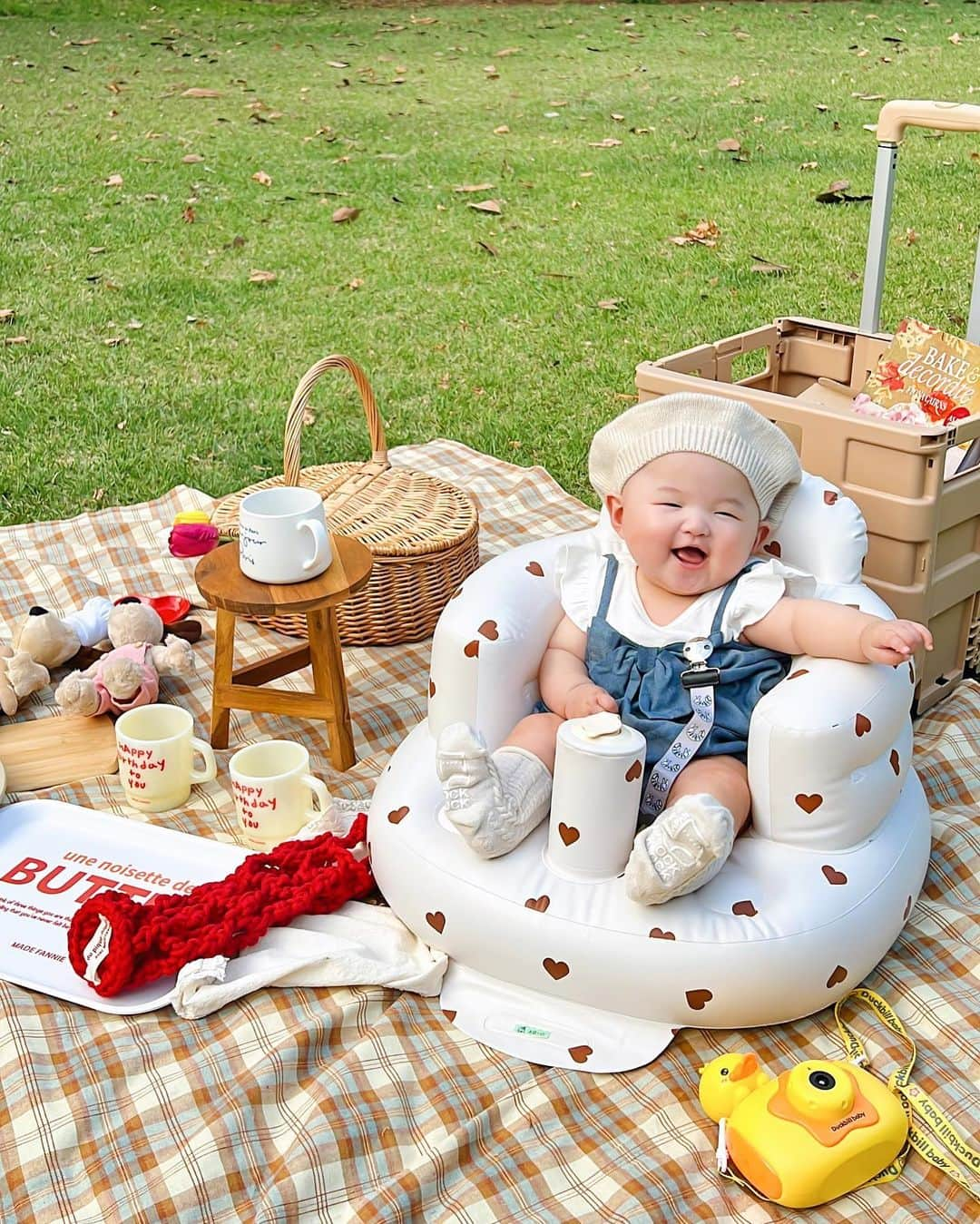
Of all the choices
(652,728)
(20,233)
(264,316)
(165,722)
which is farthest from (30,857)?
(20,233)

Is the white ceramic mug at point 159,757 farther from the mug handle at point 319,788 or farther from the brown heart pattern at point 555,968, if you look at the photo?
the brown heart pattern at point 555,968

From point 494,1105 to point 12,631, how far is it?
176 cm

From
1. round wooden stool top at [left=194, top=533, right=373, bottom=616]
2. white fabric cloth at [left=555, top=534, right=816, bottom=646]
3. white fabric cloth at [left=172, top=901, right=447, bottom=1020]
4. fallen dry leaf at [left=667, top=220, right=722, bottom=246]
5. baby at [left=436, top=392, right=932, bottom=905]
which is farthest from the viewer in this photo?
fallen dry leaf at [left=667, top=220, right=722, bottom=246]

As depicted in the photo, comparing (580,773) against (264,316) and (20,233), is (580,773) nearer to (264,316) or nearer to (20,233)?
(264,316)

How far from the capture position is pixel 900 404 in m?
2.79

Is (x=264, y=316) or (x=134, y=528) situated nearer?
(x=134, y=528)

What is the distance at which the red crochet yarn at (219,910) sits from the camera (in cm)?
199

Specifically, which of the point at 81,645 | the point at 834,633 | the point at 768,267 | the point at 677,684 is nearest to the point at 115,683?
the point at 81,645

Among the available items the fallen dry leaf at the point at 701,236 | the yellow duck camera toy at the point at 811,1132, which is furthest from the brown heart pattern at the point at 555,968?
the fallen dry leaf at the point at 701,236

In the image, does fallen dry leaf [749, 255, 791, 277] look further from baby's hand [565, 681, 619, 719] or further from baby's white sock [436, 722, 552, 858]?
baby's white sock [436, 722, 552, 858]

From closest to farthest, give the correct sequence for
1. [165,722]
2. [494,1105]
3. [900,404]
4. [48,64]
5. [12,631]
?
[494,1105] < [165,722] < [900,404] < [12,631] < [48,64]

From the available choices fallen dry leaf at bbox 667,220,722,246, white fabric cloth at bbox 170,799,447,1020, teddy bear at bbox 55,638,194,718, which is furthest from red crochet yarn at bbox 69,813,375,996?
fallen dry leaf at bbox 667,220,722,246

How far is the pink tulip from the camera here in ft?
10.7

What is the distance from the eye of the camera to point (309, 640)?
2.54 metres
